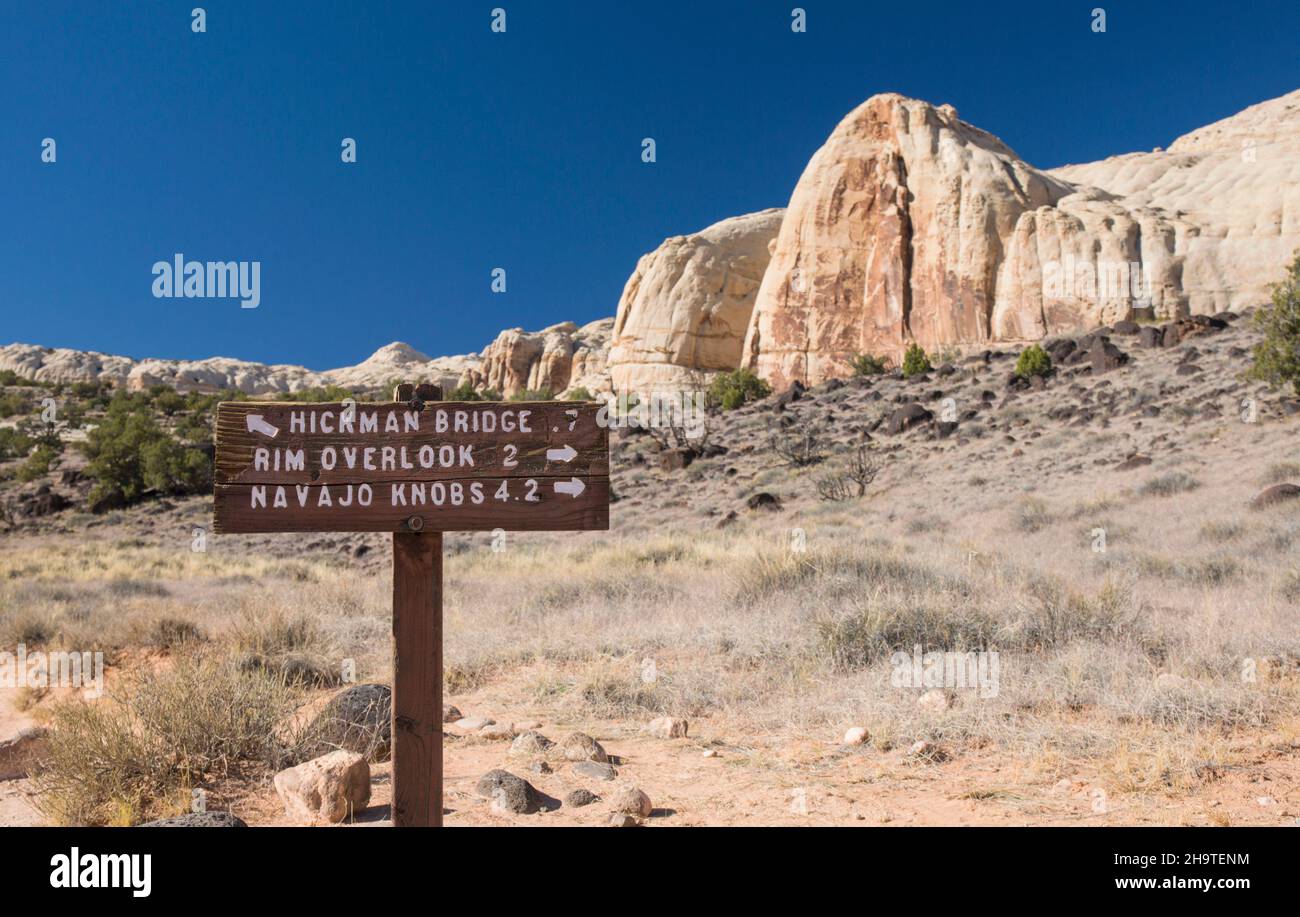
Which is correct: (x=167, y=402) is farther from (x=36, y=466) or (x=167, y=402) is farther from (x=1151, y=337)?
(x=1151, y=337)

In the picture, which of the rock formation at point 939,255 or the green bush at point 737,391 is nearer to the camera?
the green bush at point 737,391

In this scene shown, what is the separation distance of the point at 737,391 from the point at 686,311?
65.1 ft

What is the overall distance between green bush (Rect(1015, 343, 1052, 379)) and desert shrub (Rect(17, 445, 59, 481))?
4107 centimetres

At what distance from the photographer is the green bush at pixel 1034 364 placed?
3091 cm

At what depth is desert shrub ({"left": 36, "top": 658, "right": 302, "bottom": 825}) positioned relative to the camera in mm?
3684

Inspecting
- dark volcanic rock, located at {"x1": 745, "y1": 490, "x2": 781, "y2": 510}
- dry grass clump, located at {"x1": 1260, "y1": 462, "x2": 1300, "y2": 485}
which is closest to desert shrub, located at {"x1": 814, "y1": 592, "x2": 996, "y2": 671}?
dry grass clump, located at {"x1": 1260, "y1": 462, "x2": 1300, "y2": 485}

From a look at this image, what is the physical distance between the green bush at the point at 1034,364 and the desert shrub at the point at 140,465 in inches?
1323

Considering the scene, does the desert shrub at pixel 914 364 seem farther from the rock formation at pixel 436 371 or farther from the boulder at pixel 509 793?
the boulder at pixel 509 793

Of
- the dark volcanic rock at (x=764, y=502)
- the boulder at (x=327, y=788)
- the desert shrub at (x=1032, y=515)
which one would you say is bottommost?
the boulder at (x=327, y=788)

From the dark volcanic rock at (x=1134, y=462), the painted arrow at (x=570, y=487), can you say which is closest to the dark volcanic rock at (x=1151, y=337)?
the dark volcanic rock at (x=1134, y=462)

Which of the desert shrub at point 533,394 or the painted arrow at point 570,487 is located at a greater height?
the desert shrub at point 533,394

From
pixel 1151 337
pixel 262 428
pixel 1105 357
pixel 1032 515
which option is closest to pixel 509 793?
pixel 262 428
